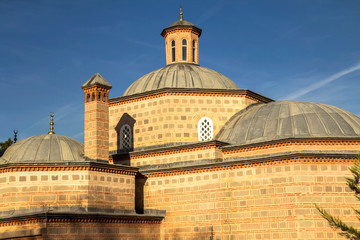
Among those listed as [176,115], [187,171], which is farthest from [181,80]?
[187,171]

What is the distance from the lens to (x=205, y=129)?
92.0 ft

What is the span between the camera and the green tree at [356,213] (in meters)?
20.4

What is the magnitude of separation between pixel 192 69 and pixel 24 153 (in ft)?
36.1

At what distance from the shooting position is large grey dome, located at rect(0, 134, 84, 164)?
24172mm

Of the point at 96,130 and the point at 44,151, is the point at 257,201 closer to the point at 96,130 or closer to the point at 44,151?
the point at 96,130

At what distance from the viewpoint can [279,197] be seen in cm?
2230

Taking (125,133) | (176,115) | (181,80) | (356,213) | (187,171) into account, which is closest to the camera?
(356,213)

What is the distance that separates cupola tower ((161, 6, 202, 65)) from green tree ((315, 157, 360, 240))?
13.7 m

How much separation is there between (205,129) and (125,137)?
446 centimetres

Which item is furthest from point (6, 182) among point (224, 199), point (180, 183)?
point (224, 199)

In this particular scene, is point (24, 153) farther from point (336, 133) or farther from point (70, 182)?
point (336, 133)

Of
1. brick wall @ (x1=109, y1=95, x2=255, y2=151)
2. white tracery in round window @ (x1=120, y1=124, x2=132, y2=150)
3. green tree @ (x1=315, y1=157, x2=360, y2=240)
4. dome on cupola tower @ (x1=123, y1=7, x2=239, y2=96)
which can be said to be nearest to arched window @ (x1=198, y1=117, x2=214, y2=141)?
brick wall @ (x1=109, y1=95, x2=255, y2=151)

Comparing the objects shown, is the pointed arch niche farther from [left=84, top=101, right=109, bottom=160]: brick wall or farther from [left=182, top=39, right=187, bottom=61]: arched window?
[left=182, top=39, right=187, bottom=61]: arched window

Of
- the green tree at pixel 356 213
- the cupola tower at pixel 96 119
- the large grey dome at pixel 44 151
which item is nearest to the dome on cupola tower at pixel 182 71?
the cupola tower at pixel 96 119
